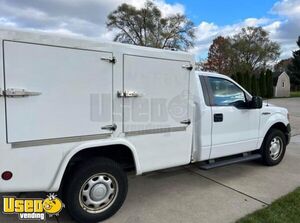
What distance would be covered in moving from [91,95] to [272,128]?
402 centimetres

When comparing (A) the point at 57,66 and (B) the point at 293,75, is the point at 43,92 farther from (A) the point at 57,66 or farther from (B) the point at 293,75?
(B) the point at 293,75

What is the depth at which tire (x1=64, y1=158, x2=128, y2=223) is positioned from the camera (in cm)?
320

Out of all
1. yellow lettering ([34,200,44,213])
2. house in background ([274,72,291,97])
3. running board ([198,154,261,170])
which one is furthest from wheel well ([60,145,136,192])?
house in background ([274,72,291,97])

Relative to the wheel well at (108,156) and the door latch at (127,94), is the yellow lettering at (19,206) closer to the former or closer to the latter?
the wheel well at (108,156)

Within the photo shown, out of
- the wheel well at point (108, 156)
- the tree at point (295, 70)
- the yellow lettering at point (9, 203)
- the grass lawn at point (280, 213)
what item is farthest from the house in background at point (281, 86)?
the yellow lettering at point (9, 203)

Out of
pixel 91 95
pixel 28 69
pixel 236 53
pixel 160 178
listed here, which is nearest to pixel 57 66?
pixel 28 69

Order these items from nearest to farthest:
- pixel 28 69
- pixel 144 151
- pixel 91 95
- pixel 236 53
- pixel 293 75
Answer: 1. pixel 28 69
2. pixel 91 95
3. pixel 144 151
4. pixel 236 53
5. pixel 293 75

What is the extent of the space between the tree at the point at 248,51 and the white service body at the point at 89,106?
43538 mm

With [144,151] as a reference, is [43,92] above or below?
above

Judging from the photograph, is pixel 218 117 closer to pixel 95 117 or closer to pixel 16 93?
pixel 95 117

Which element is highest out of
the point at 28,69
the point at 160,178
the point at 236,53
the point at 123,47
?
the point at 236,53

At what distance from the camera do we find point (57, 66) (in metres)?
2.96

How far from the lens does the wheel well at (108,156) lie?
10.8ft

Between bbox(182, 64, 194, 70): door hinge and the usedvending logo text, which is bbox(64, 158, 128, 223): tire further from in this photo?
bbox(182, 64, 194, 70): door hinge
